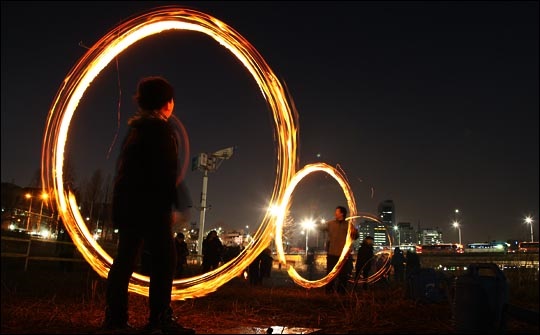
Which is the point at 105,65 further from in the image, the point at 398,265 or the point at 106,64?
the point at 398,265

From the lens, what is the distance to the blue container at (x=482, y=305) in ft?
13.8

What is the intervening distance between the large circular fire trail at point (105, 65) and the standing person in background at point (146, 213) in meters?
1.47

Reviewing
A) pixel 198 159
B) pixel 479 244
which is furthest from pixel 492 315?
pixel 479 244

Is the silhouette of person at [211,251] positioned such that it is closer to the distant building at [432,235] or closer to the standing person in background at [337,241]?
the standing person in background at [337,241]

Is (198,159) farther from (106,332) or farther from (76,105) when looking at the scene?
(106,332)

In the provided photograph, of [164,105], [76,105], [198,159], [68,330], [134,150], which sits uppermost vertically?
[198,159]

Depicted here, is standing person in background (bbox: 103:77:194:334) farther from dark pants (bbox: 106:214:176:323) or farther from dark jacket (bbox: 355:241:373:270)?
dark jacket (bbox: 355:241:373:270)

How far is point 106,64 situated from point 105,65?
0.07 ft

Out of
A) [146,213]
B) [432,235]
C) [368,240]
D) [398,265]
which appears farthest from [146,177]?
[432,235]

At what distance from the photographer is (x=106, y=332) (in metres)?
3.37

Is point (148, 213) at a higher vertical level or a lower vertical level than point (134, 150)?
lower

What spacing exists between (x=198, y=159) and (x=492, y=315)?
33.5 m

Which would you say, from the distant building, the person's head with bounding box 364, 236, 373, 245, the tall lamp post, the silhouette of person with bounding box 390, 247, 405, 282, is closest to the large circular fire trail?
the person's head with bounding box 364, 236, 373, 245

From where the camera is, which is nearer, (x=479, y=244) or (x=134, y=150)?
(x=134, y=150)
